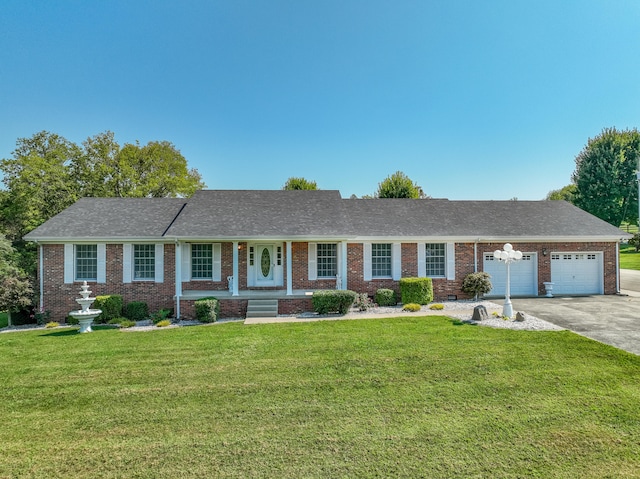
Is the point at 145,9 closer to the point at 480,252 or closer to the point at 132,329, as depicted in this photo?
the point at 132,329

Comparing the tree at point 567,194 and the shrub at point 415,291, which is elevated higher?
the tree at point 567,194

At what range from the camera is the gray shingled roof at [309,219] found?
13992 mm

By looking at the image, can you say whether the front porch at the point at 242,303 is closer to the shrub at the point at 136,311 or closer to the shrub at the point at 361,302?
the shrub at the point at 136,311

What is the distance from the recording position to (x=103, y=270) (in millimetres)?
13883

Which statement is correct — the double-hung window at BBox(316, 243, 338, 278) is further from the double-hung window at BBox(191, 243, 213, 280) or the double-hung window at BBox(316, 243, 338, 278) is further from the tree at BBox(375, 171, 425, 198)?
the tree at BBox(375, 171, 425, 198)

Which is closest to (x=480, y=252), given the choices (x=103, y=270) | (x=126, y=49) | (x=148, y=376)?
(x=148, y=376)

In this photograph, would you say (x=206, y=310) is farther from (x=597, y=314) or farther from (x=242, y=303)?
(x=597, y=314)

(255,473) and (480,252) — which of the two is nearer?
(255,473)

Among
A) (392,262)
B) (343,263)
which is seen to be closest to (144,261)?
(343,263)

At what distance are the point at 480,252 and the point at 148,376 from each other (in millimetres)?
14851

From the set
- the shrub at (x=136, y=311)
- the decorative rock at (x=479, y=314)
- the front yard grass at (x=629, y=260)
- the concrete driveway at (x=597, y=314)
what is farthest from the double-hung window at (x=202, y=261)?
the front yard grass at (x=629, y=260)

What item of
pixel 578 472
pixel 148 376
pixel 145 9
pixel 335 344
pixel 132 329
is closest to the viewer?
pixel 578 472

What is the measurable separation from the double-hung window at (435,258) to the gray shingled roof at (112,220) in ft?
41.3

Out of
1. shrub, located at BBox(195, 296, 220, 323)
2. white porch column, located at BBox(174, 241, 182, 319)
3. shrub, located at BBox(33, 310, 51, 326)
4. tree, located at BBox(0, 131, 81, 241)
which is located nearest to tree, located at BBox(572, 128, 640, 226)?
shrub, located at BBox(195, 296, 220, 323)
